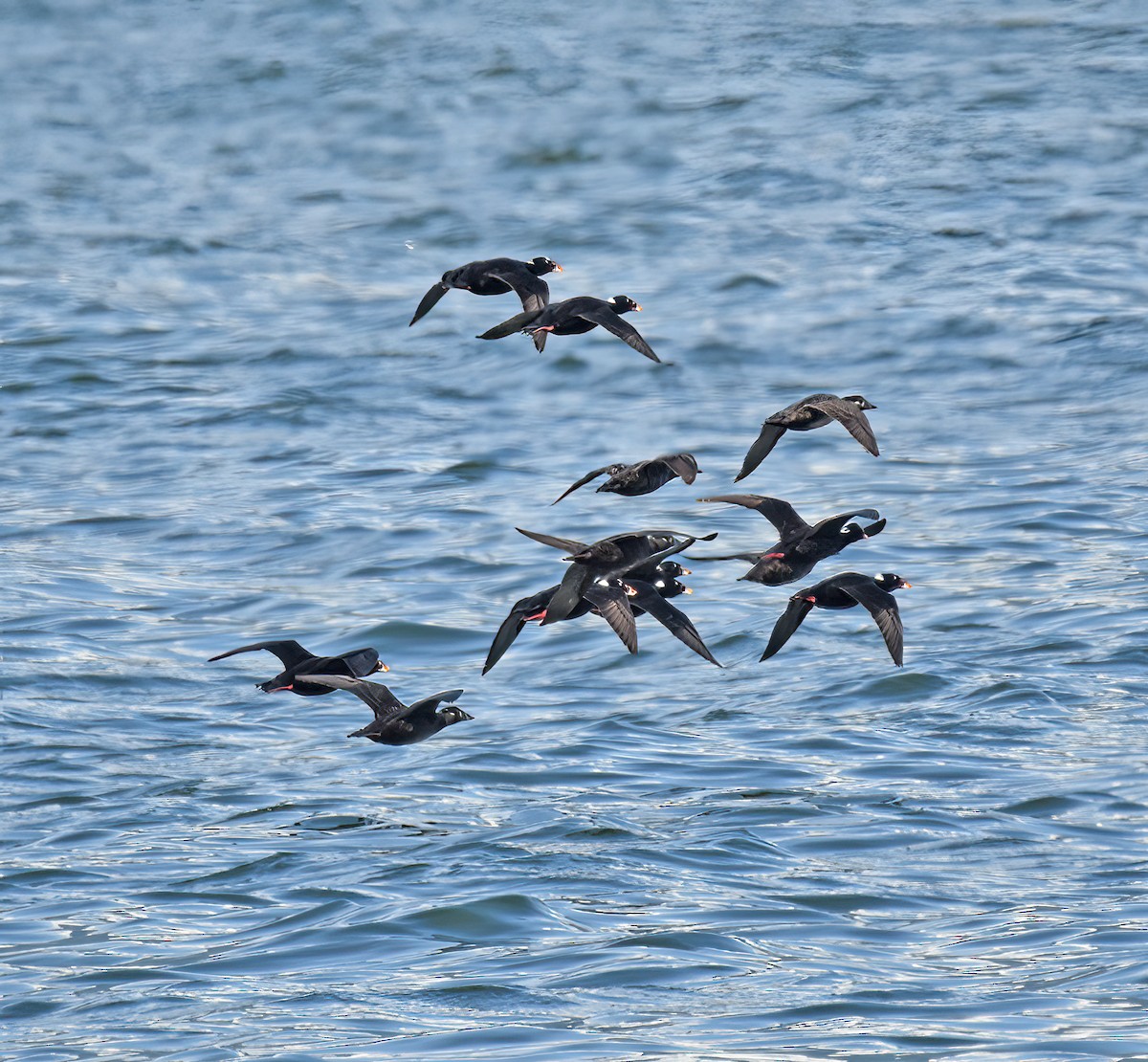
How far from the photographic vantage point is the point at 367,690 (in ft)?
43.7

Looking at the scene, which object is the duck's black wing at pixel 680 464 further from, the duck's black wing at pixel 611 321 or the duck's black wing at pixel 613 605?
the duck's black wing at pixel 611 321

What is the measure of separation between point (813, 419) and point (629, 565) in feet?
4.52

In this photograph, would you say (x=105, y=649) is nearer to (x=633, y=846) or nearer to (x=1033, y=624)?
(x=633, y=846)

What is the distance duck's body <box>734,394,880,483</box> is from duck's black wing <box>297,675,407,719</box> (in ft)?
8.97

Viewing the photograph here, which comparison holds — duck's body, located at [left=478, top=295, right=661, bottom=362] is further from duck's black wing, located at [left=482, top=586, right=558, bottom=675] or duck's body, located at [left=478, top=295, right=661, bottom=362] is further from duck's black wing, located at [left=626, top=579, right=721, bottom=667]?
duck's black wing, located at [left=482, top=586, right=558, bottom=675]

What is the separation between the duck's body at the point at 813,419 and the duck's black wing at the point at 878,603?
37.6 inches

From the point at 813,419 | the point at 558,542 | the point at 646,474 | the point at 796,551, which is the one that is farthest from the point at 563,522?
the point at 558,542

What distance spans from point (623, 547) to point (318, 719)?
7.38m

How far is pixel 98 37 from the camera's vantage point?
146ft

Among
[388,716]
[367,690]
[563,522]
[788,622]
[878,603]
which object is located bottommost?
[563,522]

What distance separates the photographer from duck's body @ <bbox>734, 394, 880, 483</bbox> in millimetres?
11992

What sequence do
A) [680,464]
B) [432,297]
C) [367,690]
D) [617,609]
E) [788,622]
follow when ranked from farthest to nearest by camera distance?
[432,297]
[367,690]
[788,622]
[680,464]
[617,609]

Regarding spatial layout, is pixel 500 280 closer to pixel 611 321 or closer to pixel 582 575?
pixel 611 321

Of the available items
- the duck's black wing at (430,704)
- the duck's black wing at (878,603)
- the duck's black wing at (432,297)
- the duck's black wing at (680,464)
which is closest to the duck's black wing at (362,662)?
the duck's black wing at (430,704)
